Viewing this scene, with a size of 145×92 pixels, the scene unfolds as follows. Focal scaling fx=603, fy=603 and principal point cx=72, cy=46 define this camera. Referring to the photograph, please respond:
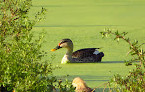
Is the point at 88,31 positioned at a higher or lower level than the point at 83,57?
higher

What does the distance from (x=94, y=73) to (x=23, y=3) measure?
2.32 meters

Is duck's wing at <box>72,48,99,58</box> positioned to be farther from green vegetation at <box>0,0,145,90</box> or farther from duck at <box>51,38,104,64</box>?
green vegetation at <box>0,0,145,90</box>

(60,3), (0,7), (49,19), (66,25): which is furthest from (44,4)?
(0,7)

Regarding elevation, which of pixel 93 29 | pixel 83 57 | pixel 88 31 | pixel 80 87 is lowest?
pixel 80 87

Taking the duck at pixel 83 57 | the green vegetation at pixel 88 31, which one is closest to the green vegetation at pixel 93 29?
the green vegetation at pixel 88 31

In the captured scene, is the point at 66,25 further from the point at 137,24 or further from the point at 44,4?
the point at 44,4

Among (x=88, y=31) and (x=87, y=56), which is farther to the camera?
(x=88, y=31)

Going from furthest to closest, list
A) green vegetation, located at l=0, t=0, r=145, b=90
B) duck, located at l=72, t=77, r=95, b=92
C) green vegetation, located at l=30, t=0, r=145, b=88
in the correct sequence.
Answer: green vegetation, located at l=30, t=0, r=145, b=88 < green vegetation, located at l=0, t=0, r=145, b=90 < duck, located at l=72, t=77, r=95, b=92

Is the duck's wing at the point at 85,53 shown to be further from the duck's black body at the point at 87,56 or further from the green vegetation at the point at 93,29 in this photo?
the green vegetation at the point at 93,29

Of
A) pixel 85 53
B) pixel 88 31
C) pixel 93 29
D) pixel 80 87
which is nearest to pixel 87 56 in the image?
pixel 85 53

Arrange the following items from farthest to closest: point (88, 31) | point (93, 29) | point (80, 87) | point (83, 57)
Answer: point (93, 29)
point (88, 31)
point (83, 57)
point (80, 87)

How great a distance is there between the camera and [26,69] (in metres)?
4.91

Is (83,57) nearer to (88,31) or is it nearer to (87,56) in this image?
(87,56)

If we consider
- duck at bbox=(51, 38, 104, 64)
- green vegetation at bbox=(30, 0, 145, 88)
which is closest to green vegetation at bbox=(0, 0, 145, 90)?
green vegetation at bbox=(30, 0, 145, 88)
